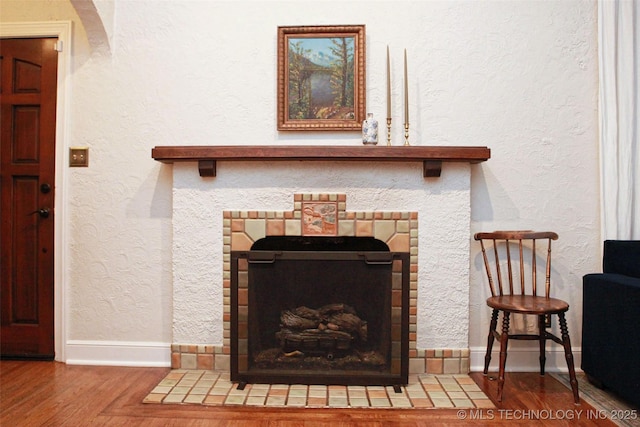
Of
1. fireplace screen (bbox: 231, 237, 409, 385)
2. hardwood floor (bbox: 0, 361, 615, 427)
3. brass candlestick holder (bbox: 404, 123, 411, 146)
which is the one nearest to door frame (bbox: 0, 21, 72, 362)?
hardwood floor (bbox: 0, 361, 615, 427)

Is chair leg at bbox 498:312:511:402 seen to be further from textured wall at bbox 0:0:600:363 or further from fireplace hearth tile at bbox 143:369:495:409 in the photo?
textured wall at bbox 0:0:600:363

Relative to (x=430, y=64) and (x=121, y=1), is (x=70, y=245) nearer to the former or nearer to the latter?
(x=121, y=1)

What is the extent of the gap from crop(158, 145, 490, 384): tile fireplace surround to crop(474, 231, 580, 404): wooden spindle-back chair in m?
0.16

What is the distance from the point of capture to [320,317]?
2127 mm

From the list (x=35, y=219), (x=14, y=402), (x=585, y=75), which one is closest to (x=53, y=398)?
(x=14, y=402)

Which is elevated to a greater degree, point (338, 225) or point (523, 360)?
point (338, 225)

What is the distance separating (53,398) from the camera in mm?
1973

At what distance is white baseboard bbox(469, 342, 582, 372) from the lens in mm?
2332

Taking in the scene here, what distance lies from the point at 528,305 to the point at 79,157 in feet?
8.08

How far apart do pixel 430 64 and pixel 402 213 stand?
850 mm

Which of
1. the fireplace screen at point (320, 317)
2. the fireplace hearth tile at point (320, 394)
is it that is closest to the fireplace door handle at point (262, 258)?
the fireplace screen at point (320, 317)

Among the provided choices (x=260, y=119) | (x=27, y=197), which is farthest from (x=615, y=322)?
(x=27, y=197)

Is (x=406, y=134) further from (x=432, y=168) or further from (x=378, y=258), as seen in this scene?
(x=378, y=258)

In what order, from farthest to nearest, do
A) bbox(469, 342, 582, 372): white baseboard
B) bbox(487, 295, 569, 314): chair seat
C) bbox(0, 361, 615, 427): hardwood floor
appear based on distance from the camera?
bbox(469, 342, 582, 372): white baseboard, bbox(487, 295, 569, 314): chair seat, bbox(0, 361, 615, 427): hardwood floor
